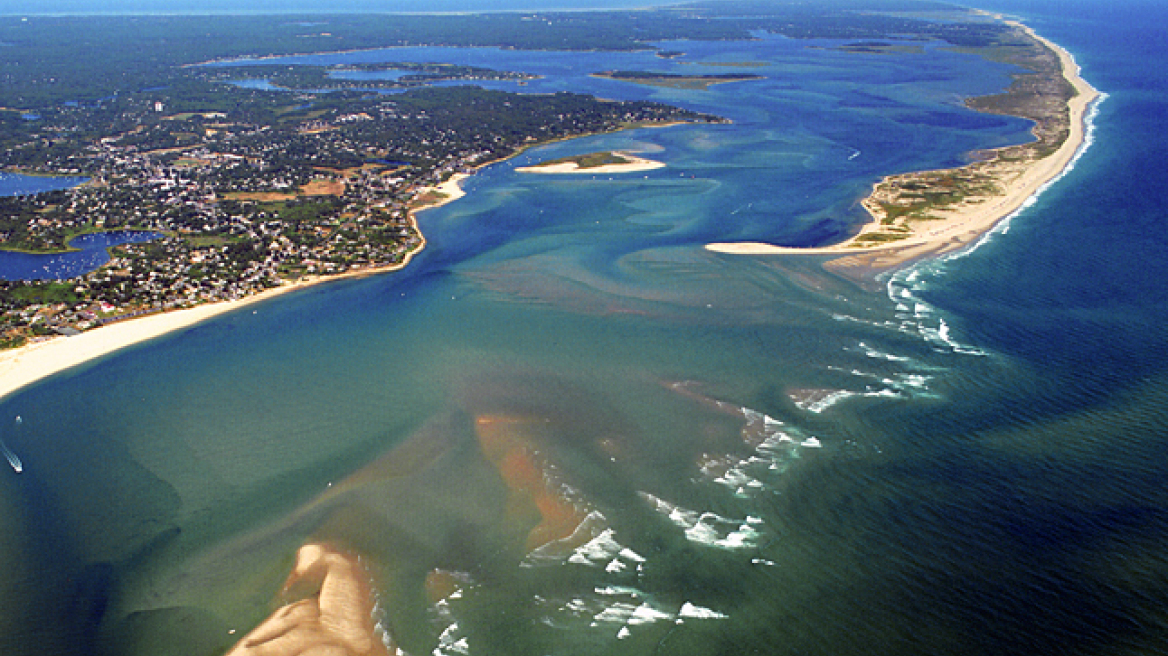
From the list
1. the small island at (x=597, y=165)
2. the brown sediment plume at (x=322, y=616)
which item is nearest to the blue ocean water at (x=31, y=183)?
the small island at (x=597, y=165)

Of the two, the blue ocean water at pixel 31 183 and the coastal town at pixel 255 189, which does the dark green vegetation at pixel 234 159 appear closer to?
the coastal town at pixel 255 189

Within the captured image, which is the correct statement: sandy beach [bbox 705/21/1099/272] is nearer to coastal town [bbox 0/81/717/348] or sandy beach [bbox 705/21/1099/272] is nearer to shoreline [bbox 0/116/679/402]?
shoreline [bbox 0/116/679/402]

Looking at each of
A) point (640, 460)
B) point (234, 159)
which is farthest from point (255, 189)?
point (640, 460)

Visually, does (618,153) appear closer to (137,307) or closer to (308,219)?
(308,219)

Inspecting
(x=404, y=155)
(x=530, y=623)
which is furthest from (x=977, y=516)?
(x=404, y=155)

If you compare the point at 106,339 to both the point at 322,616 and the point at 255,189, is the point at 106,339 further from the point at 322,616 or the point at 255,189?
the point at 255,189

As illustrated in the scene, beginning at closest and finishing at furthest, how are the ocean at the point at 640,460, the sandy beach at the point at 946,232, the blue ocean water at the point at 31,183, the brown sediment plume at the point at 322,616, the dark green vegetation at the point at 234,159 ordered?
the brown sediment plume at the point at 322,616, the ocean at the point at 640,460, the sandy beach at the point at 946,232, the dark green vegetation at the point at 234,159, the blue ocean water at the point at 31,183

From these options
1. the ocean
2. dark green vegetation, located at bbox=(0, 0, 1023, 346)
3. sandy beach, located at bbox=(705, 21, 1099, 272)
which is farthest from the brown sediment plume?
sandy beach, located at bbox=(705, 21, 1099, 272)
